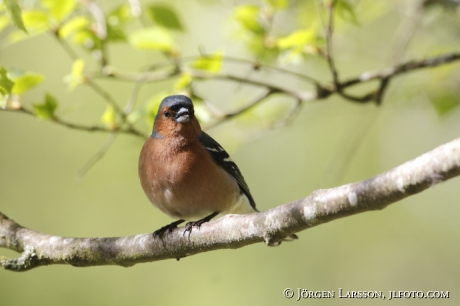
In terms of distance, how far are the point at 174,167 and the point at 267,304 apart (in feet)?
20.6

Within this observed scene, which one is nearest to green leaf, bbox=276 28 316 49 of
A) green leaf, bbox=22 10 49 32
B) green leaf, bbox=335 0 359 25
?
green leaf, bbox=335 0 359 25

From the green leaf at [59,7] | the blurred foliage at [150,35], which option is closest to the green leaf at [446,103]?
the blurred foliage at [150,35]

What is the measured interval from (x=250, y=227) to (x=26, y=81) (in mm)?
2294

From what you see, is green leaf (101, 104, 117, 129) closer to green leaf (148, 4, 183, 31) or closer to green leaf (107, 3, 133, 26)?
green leaf (107, 3, 133, 26)

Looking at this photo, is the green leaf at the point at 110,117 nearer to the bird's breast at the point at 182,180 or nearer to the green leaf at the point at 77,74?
the green leaf at the point at 77,74

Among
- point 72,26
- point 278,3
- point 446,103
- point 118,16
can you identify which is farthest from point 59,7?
point 446,103

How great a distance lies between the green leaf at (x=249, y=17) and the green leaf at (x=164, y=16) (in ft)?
2.16

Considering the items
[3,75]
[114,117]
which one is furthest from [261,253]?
[3,75]

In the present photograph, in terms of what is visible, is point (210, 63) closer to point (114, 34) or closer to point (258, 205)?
point (114, 34)

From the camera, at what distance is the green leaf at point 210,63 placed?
4.97 metres

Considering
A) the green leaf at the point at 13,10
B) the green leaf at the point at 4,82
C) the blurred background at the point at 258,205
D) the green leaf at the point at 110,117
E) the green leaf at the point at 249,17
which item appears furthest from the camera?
the blurred background at the point at 258,205

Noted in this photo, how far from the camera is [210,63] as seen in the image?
5086mm

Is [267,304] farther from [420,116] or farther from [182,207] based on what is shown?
[182,207]

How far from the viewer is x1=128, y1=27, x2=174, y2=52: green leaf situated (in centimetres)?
503
